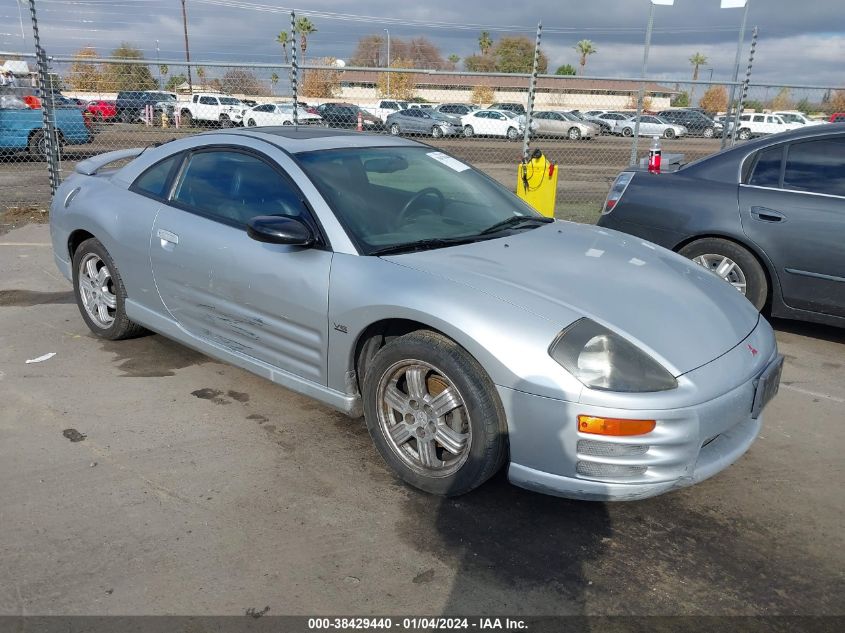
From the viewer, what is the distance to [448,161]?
14.8ft

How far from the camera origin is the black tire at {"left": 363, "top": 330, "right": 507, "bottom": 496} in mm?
2891

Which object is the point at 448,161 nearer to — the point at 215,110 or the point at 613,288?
the point at 613,288

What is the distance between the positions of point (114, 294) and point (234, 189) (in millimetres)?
1442

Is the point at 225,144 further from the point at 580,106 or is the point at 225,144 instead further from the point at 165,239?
the point at 580,106

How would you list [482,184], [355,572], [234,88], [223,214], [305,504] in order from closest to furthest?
[355,572]
[305,504]
[223,214]
[482,184]
[234,88]

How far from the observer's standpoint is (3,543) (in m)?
2.81

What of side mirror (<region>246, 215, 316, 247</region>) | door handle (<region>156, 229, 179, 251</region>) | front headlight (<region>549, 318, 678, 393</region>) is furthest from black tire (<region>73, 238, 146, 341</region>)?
front headlight (<region>549, 318, 678, 393</region>)

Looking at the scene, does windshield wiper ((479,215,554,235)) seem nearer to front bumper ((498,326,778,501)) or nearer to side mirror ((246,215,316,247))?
side mirror ((246,215,316,247))

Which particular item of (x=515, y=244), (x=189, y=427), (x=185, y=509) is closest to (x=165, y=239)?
(x=189, y=427)

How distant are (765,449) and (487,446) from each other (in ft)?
5.65

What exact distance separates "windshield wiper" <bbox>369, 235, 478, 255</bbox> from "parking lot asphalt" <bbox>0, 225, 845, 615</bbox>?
101 cm

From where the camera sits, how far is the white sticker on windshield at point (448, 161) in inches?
176

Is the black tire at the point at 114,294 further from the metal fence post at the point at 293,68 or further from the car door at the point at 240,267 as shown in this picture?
the metal fence post at the point at 293,68

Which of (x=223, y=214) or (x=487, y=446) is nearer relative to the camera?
(x=487, y=446)
